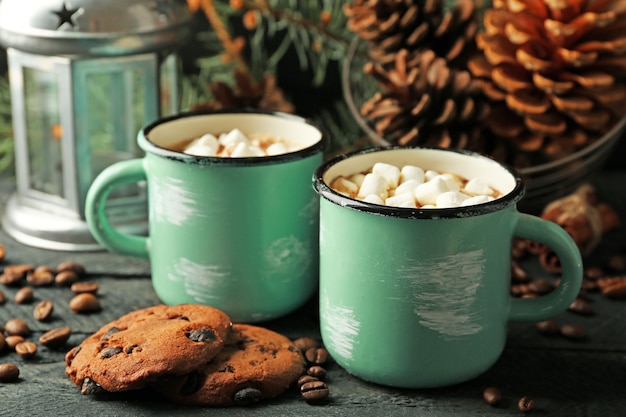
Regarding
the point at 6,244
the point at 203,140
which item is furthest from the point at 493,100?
the point at 6,244

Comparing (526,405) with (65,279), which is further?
(65,279)

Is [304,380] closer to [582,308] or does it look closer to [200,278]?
[200,278]

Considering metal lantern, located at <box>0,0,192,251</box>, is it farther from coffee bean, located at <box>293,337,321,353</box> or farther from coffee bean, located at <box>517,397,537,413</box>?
coffee bean, located at <box>517,397,537,413</box>

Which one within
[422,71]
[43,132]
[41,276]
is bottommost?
[41,276]

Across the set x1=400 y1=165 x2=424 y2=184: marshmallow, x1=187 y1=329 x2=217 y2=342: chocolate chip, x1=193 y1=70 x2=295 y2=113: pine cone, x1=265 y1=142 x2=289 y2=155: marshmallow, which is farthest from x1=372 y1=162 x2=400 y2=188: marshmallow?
x1=193 y1=70 x2=295 y2=113: pine cone

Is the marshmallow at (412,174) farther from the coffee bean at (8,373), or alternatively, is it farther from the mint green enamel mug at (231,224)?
the coffee bean at (8,373)

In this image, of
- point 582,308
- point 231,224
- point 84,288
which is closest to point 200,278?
point 231,224

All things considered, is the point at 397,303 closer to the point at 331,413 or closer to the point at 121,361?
the point at 331,413

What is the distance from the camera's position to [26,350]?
87 centimetres

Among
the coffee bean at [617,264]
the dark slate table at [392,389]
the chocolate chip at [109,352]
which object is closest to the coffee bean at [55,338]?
the dark slate table at [392,389]

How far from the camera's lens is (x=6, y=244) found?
3.74ft

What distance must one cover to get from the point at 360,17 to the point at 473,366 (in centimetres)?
44

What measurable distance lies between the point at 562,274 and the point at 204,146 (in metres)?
0.36

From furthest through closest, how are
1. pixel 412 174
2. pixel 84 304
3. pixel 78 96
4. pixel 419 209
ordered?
pixel 78 96
pixel 84 304
pixel 412 174
pixel 419 209
